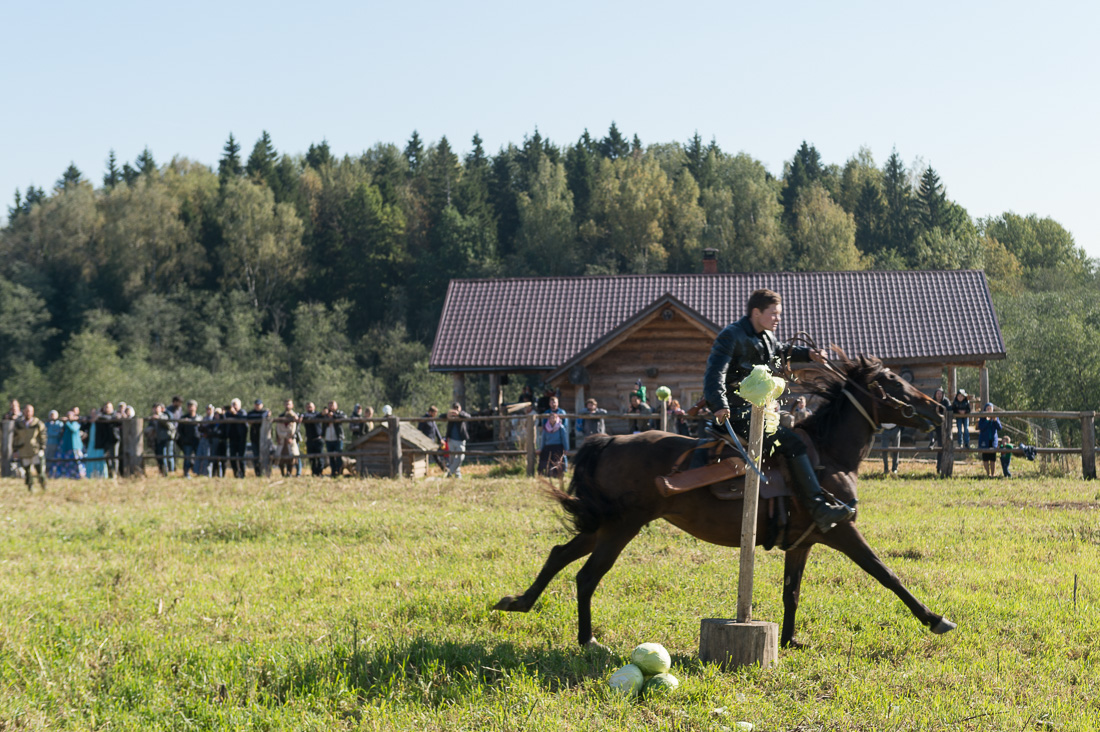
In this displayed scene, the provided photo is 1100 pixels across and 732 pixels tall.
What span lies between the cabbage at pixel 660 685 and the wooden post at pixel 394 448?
12.5 m

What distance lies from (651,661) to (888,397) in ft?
8.46

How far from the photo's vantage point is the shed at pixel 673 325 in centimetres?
2559

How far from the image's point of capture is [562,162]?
88562 millimetres

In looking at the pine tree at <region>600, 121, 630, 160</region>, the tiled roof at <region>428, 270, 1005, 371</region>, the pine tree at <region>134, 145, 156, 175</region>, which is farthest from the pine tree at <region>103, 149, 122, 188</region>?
the tiled roof at <region>428, 270, 1005, 371</region>

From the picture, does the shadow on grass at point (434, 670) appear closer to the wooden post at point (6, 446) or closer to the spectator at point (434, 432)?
the spectator at point (434, 432)

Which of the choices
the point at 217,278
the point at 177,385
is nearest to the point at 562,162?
the point at 217,278

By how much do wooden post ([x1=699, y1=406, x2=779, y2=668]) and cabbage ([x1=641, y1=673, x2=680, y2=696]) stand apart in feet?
1.58

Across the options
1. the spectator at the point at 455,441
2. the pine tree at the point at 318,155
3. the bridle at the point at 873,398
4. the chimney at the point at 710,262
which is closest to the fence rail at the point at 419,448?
the spectator at the point at 455,441

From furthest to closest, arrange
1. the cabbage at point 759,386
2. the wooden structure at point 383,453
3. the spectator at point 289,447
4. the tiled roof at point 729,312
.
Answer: the tiled roof at point 729,312
the wooden structure at point 383,453
the spectator at point 289,447
the cabbage at point 759,386

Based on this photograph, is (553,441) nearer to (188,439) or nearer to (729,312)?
(188,439)

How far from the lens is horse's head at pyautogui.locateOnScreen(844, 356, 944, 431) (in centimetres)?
654

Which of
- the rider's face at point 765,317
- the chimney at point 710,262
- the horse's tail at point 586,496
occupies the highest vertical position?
the chimney at point 710,262

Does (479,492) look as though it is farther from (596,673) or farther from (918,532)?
(596,673)

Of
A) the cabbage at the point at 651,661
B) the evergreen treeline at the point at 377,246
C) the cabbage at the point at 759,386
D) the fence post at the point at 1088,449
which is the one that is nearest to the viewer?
the cabbage at the point at 651,661
